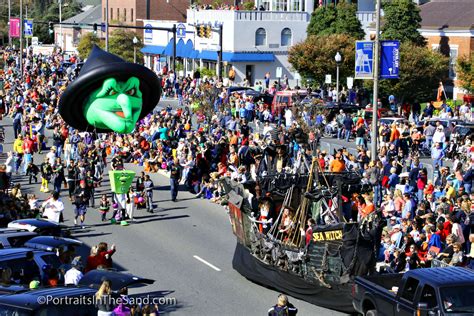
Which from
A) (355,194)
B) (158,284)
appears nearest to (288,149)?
(355,194)

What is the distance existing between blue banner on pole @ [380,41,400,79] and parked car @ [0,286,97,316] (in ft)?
52.1

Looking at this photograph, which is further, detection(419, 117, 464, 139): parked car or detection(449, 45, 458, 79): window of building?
detection(449, 45, 458, 79): window of building

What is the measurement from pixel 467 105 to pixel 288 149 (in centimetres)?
1495

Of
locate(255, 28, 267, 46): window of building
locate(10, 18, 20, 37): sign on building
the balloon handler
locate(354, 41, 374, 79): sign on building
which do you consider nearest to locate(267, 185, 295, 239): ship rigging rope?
locate(354, 41, 374, 79): sign on building

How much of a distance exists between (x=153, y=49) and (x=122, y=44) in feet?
15.1

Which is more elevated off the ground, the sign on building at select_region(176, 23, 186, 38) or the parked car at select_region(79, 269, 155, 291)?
the sign on building at select_region(176, 23, 186, 38)

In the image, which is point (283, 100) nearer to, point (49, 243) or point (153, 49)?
point (49, 243)

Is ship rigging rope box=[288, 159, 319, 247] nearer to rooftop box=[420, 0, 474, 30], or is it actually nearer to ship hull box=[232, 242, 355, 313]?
ship hull box=[232, 242, 355, 313]

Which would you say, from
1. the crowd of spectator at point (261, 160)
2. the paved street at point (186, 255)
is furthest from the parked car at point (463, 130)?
the paved street at point (186, 255)

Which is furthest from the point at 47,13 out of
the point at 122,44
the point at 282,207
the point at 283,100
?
the point at 282,207

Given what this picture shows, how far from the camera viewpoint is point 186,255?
25297 millimetres

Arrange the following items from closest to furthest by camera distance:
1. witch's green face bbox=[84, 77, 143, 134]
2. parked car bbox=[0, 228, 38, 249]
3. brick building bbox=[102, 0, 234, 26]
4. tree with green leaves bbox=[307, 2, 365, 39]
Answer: witch's green face bbox=[84, 77, 143, 134]
parked car bbox=[0, 228, 38, 249]
tree with green leaves bbox=[307, 2, 365, 39]
brick building bbox=[102, 0, 234, 26]

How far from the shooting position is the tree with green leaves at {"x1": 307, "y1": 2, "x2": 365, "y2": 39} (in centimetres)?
6638

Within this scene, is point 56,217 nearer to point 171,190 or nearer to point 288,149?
point 171,190
